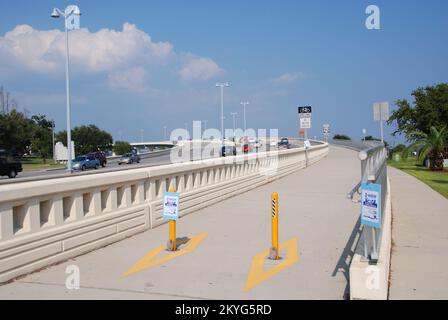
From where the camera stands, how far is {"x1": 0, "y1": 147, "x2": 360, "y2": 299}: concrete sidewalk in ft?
19.3

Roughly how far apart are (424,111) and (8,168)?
128ft

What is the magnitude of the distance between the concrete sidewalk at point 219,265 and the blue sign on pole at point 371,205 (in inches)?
39.4

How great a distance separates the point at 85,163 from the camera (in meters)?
44.9

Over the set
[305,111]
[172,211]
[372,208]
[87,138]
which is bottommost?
[172,211]

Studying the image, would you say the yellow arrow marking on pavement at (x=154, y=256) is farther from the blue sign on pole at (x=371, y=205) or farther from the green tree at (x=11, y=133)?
the green tree at (x=11, y=133)

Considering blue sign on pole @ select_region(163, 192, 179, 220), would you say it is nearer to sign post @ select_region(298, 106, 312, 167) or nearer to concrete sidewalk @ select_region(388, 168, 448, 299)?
concrete sidewalk @ select_region(388, 168, 448, 299)

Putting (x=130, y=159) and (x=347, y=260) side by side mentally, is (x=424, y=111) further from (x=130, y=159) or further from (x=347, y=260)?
(x=347, y=260)

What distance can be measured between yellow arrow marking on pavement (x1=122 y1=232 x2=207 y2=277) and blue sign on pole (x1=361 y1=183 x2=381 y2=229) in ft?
10.5

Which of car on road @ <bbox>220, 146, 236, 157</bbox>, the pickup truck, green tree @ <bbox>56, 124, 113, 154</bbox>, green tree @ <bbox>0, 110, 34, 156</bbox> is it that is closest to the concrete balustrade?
the pickup truck

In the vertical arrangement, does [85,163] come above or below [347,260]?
below

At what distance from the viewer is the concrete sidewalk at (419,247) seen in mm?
6082

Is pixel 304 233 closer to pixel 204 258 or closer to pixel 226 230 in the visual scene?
pixel 226 230

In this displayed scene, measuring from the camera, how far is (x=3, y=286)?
5.99 metres

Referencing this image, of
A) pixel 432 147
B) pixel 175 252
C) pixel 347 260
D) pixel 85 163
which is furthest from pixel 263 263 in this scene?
pixel 85 163
